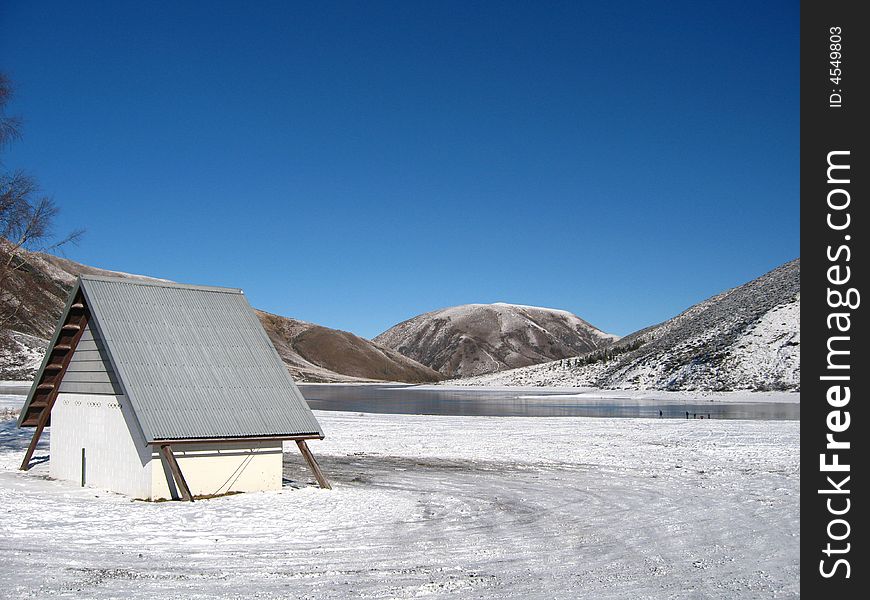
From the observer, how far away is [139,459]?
1997 centimetres

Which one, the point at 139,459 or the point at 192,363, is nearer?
the point at 139,459

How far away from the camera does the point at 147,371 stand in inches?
818

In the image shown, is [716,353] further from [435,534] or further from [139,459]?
[435,534]

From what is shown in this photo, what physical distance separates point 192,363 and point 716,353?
9481 centimetres

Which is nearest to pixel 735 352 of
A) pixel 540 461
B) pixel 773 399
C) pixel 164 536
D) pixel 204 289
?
pixel 773 399

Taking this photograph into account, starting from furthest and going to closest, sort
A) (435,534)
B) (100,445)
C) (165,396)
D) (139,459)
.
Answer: (100,445)
(165,396)
(139,459)
(435,534)

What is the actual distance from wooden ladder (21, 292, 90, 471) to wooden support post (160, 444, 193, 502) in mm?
5363

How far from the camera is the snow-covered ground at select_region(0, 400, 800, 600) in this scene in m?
11.8

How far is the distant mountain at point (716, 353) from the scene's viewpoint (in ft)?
315

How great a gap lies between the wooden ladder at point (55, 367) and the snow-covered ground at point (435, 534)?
164cm

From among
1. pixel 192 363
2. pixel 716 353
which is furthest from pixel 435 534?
pixel 716 353

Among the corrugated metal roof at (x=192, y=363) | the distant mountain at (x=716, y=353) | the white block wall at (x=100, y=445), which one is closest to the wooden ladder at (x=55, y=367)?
the white block wall at (x=100, y=445)

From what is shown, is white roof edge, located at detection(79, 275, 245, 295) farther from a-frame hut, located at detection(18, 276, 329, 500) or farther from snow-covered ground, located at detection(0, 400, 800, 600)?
snow-covered ground, located at detection(0, 400, 800, 600)
